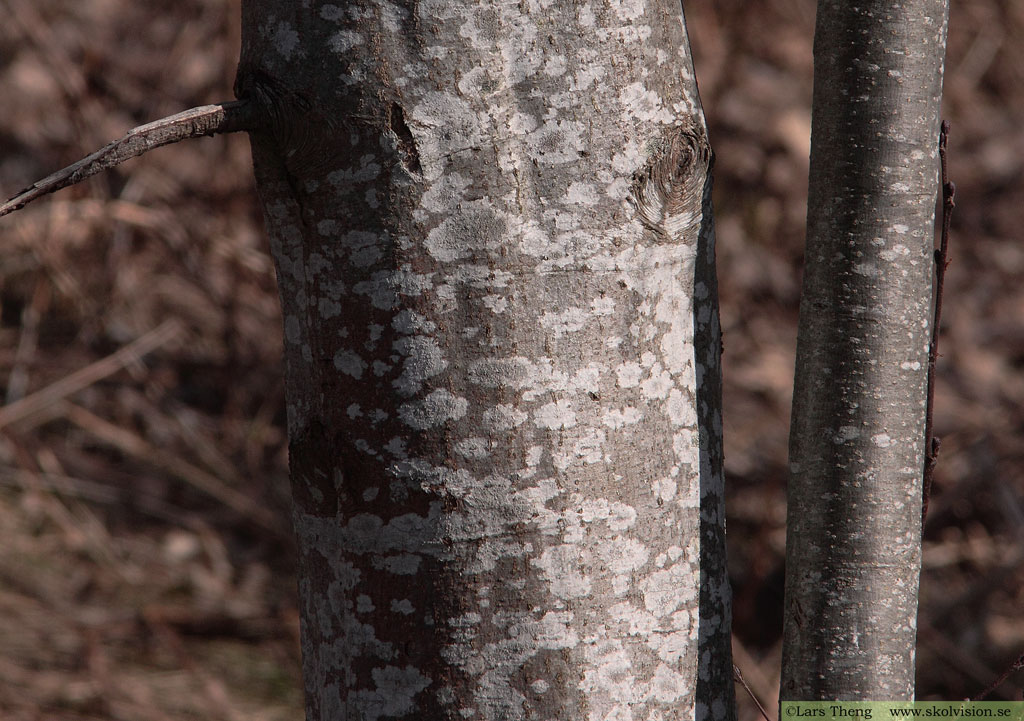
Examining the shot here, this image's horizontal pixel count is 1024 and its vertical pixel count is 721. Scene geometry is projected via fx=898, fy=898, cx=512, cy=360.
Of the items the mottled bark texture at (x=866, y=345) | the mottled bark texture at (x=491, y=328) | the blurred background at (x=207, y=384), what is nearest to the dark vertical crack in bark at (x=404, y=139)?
the mottled bark texture at (x=491, y=328)

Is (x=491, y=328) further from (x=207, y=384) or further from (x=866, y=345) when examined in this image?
(x=207, y=384)

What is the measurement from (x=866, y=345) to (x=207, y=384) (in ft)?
9.53

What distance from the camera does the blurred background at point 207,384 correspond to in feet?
8.06

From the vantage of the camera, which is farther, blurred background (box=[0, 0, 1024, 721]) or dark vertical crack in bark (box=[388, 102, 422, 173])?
blurred background (box=[0, 0, 1024, 721])

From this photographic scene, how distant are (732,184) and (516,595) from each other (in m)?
3.55

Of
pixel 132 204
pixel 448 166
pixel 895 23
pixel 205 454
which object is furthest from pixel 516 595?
pixel 132 204

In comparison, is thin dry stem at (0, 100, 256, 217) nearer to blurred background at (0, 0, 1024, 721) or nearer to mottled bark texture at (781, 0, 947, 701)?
mottled bark texture at (781, 0, 947, 701)

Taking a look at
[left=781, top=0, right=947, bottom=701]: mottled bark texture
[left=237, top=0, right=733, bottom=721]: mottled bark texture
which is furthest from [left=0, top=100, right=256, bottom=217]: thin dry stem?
[left=781, top=0, right=947, bottom=701]: mottled bark texture

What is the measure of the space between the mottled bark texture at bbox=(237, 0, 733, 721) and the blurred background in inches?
69.1

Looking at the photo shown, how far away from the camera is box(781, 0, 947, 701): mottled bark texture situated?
0.79m

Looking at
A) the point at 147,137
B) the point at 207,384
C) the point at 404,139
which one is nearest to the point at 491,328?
the point at 404,139

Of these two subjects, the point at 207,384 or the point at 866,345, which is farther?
the point at 207,384

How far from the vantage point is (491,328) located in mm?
722

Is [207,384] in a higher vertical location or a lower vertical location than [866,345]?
higher
